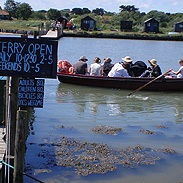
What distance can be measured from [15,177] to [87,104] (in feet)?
30.4

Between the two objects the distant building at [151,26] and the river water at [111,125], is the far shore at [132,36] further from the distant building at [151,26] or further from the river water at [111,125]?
the river water at [111,125]

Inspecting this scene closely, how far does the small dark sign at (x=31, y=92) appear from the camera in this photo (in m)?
7.70

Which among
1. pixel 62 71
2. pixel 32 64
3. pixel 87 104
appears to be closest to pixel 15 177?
pixel 32 64

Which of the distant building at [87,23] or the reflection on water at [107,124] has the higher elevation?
the distant building at [87,23]

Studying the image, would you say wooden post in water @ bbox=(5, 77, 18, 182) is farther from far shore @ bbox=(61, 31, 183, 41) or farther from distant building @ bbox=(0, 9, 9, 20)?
distant building @ bbox=(0, 9, 9, 20)

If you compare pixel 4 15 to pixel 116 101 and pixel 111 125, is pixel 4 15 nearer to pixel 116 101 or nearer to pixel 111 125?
pixel 116 101

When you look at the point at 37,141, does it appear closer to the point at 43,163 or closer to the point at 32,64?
the point at 43,163

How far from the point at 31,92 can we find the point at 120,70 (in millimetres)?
11184

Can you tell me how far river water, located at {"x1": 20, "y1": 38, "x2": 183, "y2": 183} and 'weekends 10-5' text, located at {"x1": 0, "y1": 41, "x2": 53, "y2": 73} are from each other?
89.3 inches

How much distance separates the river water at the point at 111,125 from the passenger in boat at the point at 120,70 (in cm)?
68

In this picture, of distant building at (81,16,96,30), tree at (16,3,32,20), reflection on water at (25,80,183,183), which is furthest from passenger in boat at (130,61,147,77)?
tree at (16,3,32,20)

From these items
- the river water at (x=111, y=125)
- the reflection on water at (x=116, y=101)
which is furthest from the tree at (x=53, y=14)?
the river water at (x=111, y=125)

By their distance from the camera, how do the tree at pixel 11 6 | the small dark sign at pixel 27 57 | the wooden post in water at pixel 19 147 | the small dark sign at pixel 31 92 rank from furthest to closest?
the tree at pixel 11 6, the small dark sign at pixel 31 92, the small dark sign at pixel 27 57, the wooden post in water at pixel 19 147

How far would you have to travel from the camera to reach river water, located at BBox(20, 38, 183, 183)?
29.5 ft
